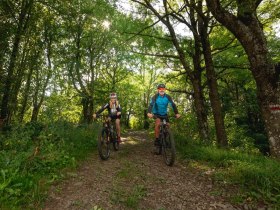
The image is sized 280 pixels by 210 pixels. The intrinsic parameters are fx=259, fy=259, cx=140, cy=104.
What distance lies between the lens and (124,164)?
768 cm

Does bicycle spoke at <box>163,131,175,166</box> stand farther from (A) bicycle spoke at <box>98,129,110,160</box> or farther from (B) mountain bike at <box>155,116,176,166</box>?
(A) bicycle spoke at <box>98,129,110,160</box>

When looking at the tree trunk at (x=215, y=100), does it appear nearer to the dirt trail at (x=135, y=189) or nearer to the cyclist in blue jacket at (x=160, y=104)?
the cyclist in blue jacket at (x=160, y=104)

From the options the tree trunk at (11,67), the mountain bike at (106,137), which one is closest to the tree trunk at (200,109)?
the mountain bike at (106,137)

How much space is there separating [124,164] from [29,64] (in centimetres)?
1306

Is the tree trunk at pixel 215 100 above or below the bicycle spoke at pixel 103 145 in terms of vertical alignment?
above

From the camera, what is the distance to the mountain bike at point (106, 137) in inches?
313

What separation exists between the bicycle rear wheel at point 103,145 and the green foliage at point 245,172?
98.1 inches

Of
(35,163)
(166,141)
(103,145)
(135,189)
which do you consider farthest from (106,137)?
(135,189)

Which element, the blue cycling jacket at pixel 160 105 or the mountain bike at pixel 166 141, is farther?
the blue cycling jacket at pixel 160 105

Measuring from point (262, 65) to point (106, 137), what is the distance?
5.14 meters

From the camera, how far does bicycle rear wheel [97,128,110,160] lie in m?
7.93

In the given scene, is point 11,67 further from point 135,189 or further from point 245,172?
point 245,172

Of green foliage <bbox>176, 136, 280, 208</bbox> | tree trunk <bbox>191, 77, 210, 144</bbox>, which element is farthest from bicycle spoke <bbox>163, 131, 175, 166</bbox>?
tree trunk <bbox>191, 77, 210, 144</bbox>

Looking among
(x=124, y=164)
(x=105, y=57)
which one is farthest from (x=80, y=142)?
(x=105, y=57)
